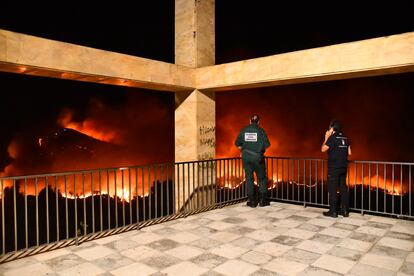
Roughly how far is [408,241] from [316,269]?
7.25 feet

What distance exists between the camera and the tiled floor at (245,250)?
4051 mm

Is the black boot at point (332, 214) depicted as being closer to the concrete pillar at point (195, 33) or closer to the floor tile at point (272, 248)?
the floor tile at point (272, 248)

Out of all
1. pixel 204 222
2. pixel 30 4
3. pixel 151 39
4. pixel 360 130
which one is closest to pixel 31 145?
pixel 30 4

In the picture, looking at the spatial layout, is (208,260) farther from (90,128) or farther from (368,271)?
(90,128)

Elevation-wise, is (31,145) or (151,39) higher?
(151,39)

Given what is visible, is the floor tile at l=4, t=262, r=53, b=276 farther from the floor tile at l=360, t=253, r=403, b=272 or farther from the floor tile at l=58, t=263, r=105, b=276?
the floor tile at l=360, t=253, r=403, b=272

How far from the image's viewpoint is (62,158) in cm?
1695

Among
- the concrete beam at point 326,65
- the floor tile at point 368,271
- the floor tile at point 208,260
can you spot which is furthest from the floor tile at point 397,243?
the concrete beam at point 326,65

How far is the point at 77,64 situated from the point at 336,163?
5519 millimetres

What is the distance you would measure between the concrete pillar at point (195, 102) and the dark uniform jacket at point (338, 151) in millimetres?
3079

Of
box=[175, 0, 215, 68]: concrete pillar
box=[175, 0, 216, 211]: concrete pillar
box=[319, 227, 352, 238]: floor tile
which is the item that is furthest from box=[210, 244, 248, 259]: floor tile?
box=[175, 0, 215, 68]: concrete pillar

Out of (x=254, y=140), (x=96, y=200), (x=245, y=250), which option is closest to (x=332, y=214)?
(x=254, y=140)

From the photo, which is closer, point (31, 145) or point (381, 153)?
point (31, 145)

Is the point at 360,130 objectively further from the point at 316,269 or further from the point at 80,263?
the point at 80,263
